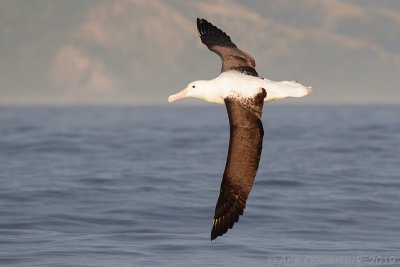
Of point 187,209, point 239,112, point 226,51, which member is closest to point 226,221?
point 239,112

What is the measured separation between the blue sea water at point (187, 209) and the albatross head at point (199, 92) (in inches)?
94.7

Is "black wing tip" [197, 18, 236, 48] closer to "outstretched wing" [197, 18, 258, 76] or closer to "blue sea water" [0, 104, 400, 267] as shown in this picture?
"outstretched wing" [197, 18, 258, 76]

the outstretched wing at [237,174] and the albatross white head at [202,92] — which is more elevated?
the albatross white head at [202,92]

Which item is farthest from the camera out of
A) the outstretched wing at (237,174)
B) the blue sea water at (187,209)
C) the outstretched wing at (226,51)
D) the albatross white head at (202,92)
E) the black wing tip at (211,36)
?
the black wing tip at (211,36)

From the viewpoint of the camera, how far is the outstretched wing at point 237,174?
9914mm

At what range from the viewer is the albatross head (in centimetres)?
1119

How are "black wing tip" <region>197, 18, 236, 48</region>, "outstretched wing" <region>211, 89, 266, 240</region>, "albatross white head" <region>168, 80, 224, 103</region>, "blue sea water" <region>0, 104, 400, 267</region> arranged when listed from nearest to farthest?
1. "outstretched wing" <region>211, 89, 266, 240</region>
2. "albatross white head" <region>168, 80, 224, 103</region>
3. "blue sea water" <region>0, 104, 400, 267</region>
4. "black wing tip" <region>197, 18, 236, 48</region>

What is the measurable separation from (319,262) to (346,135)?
27.4 meters

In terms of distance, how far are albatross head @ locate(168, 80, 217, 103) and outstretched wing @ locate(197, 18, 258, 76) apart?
0.90m

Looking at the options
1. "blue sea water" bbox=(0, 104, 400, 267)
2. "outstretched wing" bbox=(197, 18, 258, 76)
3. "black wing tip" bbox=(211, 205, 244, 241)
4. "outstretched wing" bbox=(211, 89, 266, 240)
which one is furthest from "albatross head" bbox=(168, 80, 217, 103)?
"blue sea water" bbox=(0, 104, 400, 267)

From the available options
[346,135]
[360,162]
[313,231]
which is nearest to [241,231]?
[313,231]

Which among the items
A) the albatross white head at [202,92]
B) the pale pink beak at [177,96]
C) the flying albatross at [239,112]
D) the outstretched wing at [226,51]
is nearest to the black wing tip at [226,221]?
the flying albatross at [239,112]

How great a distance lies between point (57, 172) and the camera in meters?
22.1

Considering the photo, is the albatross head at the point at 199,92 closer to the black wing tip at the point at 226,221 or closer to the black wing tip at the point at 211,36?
the black wing tip at the point at 226,221
